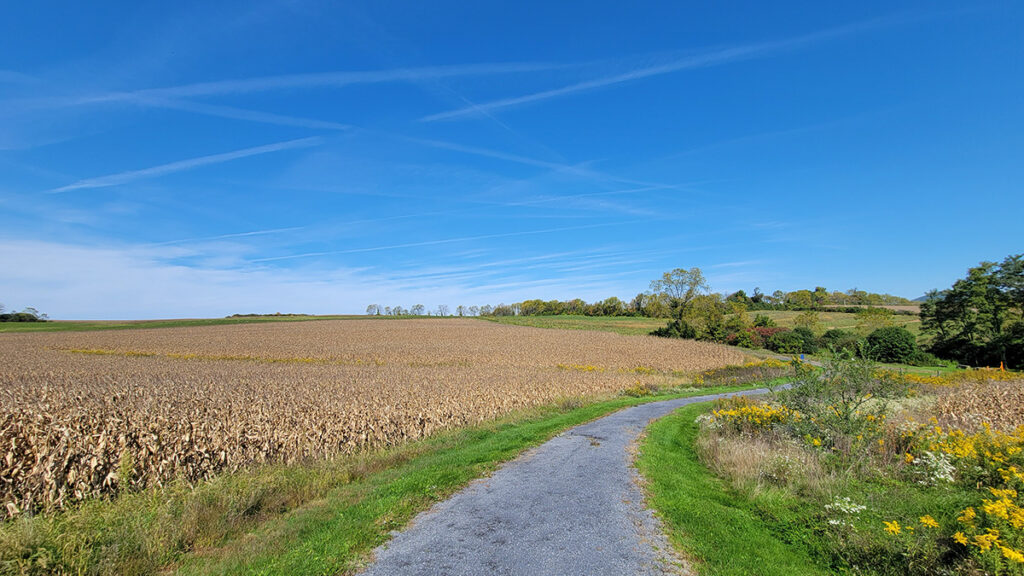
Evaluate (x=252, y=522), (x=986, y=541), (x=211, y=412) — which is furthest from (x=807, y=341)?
(x=252, y=522)

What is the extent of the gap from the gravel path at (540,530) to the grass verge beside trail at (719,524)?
1.14ft

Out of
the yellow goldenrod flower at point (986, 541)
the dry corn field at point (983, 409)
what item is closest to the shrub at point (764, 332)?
the dry corn field at point (983, 409)

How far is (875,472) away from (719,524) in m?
5.09

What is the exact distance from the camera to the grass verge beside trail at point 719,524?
19.7ft

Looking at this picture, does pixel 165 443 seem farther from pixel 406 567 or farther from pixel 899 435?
pixel 899 435

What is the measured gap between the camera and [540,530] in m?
6.74

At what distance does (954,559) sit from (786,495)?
295 cm

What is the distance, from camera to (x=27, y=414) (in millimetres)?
9969

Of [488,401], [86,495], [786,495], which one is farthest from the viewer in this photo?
[488,401]

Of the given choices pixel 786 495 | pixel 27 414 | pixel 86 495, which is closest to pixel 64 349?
A: pixel 27 414

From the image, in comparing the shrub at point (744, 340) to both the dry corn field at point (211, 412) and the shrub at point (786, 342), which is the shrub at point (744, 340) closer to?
the shrub at point (786, 342)

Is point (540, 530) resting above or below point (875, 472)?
above

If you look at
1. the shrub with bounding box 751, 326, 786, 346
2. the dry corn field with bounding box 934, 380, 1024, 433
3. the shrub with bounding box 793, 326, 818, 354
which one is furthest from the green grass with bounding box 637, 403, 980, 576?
the shrub with bounding box 751, 326, 786, 346

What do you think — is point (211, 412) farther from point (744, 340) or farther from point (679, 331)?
point (679, 331)
